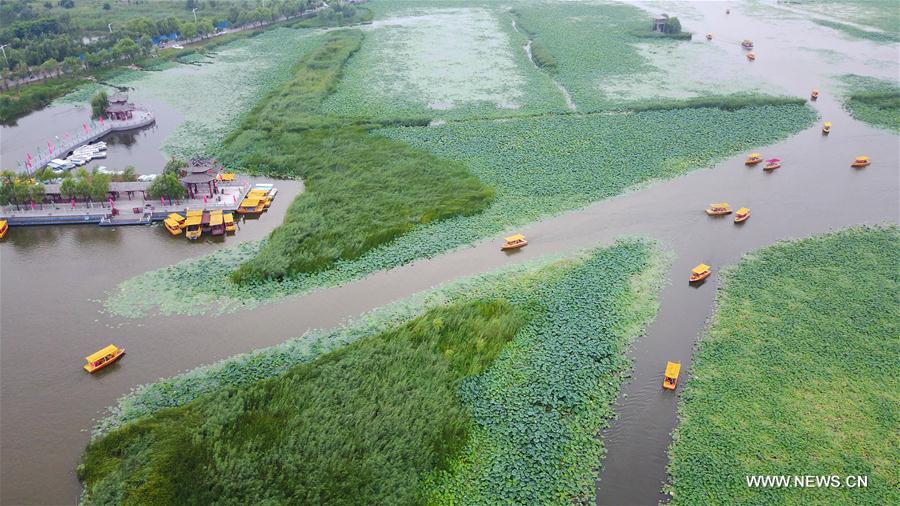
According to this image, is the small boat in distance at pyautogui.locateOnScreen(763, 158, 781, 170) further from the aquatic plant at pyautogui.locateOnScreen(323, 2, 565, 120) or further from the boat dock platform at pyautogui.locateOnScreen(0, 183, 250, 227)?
the boat dock platform at pyautogui.locateOnScreen(0, 183, 250, 227)

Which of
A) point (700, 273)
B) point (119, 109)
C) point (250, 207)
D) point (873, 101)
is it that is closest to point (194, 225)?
point (250, 207)

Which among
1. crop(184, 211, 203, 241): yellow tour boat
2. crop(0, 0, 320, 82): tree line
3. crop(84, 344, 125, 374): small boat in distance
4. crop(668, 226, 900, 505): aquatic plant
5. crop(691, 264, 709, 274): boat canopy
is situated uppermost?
crop(0, 0, 320, 82): tree line

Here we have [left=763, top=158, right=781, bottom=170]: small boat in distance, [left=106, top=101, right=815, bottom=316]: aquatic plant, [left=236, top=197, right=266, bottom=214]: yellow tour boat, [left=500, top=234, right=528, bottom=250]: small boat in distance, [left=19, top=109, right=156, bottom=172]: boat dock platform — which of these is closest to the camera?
[left=106, top=101, right=815, bottom=316]: aquatic plant

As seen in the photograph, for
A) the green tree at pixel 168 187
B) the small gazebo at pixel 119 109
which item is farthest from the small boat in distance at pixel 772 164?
the small gazebo at pixel 119 109

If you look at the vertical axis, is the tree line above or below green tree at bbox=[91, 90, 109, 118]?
above

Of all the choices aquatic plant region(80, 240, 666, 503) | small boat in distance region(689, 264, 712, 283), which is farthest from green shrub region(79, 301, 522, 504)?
small boat in distance region(689, 264, 712, 283)

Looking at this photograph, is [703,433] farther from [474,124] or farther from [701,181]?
[474,124]

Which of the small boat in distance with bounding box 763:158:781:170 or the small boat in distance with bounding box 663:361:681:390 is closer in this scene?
the small boat in distance with bounding box 663:361:681:390

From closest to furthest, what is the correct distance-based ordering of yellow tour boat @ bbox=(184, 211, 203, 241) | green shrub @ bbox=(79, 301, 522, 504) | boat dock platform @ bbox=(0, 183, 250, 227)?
1. green shrub @ bbox=(79, 301, 522, 504)
2. yellow tour boat @ bbox=(184, 211, 203, 241)
3. boat dock platform @ bbox=(0, 183, 250, 227)

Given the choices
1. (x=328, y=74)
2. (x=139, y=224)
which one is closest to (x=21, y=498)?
(x=139, y=224)
